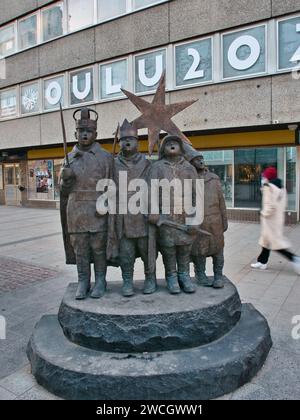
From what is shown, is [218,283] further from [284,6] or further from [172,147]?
[284,6]

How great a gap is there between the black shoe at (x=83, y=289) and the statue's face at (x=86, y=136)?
4.44 ft

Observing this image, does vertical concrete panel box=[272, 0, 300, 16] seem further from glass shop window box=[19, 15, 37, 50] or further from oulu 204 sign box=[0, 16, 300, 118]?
glass shop window box=[19, 15, 37, 50]

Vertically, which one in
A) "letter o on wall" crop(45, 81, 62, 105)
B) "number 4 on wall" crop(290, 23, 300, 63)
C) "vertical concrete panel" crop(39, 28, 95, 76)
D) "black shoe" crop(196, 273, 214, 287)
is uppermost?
"vertical concrete panel" crop(39, 28, 95, 76)

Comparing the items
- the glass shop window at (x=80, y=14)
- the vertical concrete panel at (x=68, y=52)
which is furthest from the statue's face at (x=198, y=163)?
the glass shop window at (x=80, y=14)

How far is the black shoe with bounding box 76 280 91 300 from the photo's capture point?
11.1 feet

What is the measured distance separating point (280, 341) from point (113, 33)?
11865 mm

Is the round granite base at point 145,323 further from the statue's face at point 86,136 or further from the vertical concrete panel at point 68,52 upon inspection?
the vertical concrete panel at point 68,52

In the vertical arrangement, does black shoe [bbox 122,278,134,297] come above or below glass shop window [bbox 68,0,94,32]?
below

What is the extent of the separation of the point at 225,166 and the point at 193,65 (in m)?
3.57

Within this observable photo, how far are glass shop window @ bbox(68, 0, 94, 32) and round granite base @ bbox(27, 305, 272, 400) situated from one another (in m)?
13.0

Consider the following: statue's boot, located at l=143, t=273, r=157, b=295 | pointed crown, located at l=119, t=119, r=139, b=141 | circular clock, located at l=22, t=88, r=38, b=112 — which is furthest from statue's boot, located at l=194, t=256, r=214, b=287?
circular clock, located at l=22, t=88, r=38, b=112

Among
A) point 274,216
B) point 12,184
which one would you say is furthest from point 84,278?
point 12,184

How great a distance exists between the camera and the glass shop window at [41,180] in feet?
56.5
